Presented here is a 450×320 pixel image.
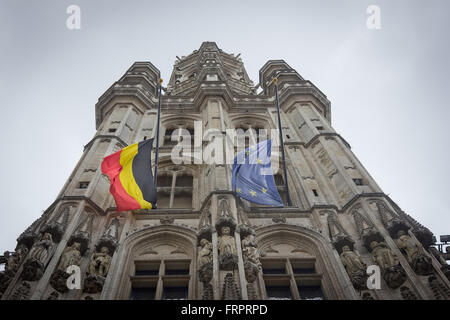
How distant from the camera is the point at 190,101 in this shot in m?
25.0

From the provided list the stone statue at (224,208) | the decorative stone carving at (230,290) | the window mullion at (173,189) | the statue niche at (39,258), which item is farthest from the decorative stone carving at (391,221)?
the statue niche at (39,258)

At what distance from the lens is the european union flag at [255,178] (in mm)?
13227

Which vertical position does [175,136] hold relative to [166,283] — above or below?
above

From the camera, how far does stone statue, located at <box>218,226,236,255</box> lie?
33.9ft

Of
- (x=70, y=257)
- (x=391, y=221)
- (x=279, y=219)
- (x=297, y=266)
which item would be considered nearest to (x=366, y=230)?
(x=391, y=221)

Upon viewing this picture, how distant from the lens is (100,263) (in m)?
10.6

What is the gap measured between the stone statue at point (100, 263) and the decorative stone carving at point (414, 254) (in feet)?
25.2

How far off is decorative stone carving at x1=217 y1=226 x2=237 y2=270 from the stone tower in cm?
3

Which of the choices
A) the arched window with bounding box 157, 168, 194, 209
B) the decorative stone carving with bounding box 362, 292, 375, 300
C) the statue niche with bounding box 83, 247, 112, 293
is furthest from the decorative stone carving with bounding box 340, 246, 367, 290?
the arched window with bounding box 157, 168, 194, 209

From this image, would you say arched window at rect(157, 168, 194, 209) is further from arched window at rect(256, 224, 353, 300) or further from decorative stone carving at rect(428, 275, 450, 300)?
decorative stone carving at rect(428, 275, 450, 300)

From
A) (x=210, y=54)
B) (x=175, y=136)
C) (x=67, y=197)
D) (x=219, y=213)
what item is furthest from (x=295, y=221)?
(x=210, y=54)
